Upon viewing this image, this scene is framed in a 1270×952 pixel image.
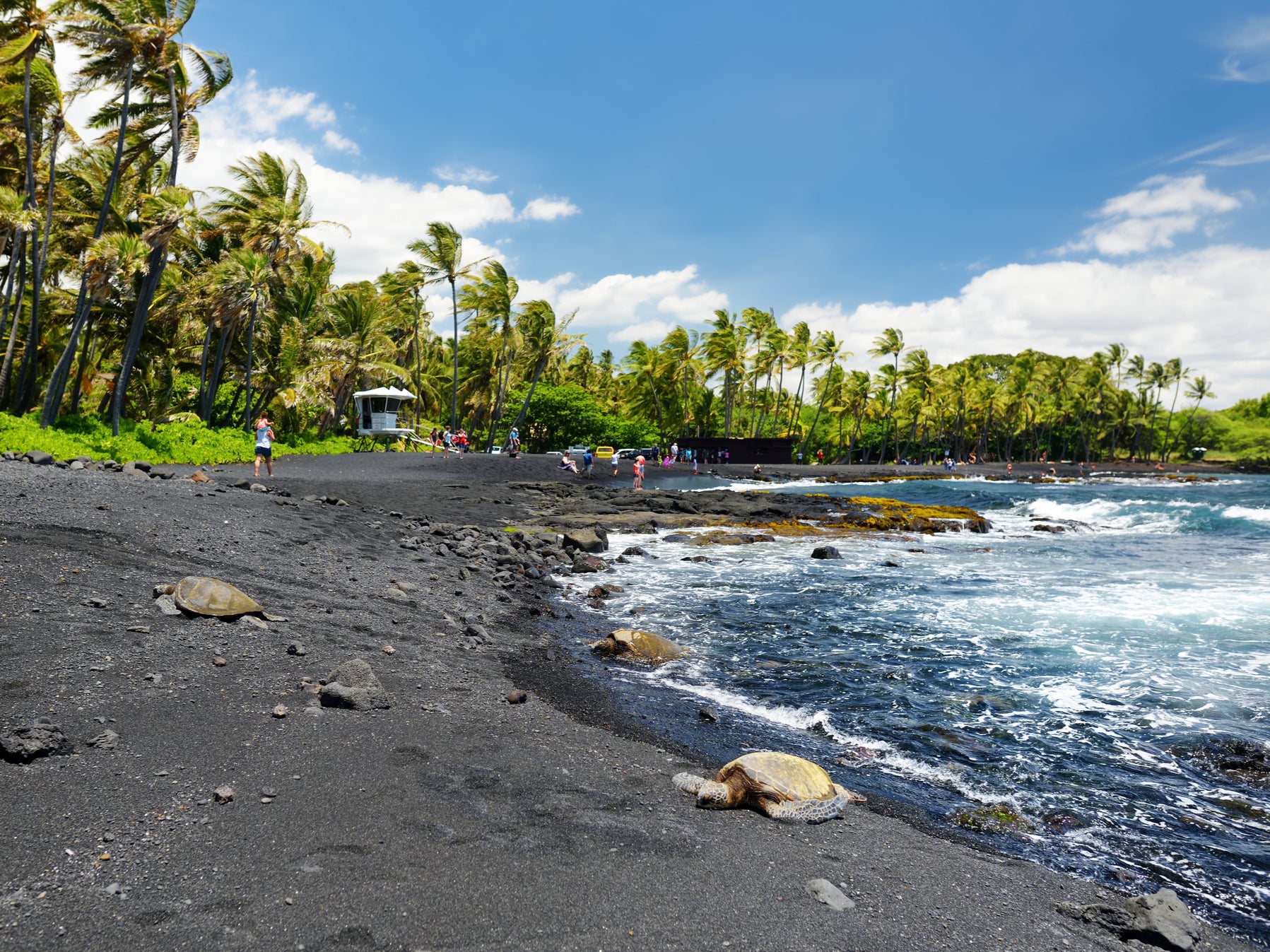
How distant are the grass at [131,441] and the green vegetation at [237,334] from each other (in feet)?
0.37

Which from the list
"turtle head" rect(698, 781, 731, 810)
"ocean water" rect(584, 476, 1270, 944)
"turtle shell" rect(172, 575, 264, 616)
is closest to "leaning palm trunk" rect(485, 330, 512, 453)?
"ocean water" rect(584, 476, 1270, 944)

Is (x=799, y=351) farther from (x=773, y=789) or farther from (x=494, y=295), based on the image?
(x=773, y=789)

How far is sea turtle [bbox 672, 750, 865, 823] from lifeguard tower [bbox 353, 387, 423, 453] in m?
41.2

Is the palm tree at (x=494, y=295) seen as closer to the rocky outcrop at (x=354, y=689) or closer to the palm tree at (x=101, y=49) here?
the palm tree at (x=101, y=49)

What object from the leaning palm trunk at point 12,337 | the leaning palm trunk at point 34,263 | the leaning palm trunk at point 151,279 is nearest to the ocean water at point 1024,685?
the leaning palm trunk at point 151,279

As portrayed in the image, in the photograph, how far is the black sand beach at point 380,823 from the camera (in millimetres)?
2957

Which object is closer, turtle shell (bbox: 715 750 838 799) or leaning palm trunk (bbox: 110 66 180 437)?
turtle shell (bbox: 715 750 838 799)

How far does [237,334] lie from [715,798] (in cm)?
3928

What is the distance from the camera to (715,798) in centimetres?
436

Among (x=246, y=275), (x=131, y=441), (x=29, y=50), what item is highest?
(x=29, y=50)

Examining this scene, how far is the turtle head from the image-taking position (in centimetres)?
434

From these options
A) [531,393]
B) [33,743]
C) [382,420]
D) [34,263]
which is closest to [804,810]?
[33,743]

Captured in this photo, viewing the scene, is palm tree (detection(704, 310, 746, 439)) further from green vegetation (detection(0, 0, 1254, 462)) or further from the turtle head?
the turtle head

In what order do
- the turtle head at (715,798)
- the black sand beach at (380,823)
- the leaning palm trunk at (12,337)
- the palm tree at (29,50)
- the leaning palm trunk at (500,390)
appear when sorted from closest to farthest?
1. the black sand beach at (380,823)
2. the turtle head at (715,798)
3. the palm tree at (29,50)
4. the leaning palm trunk at (12,337)
5. the leaning palm trunk at (500,390)
